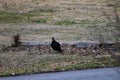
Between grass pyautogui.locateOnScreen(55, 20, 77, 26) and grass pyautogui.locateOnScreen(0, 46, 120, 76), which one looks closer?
grass pyautogui.locateOnScreen(0, 46, 120, 76)

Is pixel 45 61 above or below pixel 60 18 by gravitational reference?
below

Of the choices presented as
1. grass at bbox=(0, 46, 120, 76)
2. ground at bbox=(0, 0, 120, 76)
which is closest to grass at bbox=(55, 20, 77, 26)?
ground at bbox=(0, 0, 120, 76)

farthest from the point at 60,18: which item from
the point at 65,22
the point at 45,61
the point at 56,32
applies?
the point at 45,61

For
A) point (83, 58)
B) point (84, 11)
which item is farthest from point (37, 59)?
point (84, 11)

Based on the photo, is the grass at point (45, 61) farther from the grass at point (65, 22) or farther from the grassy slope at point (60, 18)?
the grass at point (65, 22)

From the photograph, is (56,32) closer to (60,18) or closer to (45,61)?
(60,18)

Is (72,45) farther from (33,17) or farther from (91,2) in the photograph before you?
(91,2)

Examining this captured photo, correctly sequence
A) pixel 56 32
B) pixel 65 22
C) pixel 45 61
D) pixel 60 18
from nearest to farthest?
pixel 45 61 < pixel 56 32 < pixel 65 22 < pixel 60 18

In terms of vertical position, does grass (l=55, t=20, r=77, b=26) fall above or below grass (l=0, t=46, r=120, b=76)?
above

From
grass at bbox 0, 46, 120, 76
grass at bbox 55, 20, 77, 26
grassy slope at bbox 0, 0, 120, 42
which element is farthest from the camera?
grass at bbox 55, 20, 77, 26

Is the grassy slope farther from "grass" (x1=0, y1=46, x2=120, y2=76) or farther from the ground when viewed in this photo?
"grass" (x1=0, y1=46, x2=120, y2=76)

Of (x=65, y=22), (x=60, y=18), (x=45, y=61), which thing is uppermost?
(x=60, y=18)

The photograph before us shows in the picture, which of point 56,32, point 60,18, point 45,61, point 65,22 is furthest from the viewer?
point 60,18

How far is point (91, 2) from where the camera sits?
27484 millimetres
